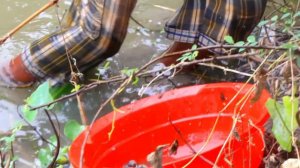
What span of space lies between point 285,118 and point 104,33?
1.00 meters

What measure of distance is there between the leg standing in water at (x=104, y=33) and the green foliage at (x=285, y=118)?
0.91m

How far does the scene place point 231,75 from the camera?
243 cm

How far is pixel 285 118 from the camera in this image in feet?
4.09

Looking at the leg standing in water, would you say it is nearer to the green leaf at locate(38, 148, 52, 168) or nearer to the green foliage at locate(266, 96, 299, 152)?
the green leaf at locate(38, 148, 52, 168)

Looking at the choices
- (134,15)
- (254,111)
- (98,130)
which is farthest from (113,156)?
(134,15)

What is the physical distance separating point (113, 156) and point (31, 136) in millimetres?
450

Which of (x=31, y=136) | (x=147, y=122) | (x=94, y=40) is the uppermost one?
(x=94, y=40)

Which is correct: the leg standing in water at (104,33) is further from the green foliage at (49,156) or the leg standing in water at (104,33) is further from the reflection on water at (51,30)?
the green foliage at (49,156)

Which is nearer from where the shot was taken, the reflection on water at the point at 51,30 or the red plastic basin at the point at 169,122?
the red plastic basin at the point at 169,122

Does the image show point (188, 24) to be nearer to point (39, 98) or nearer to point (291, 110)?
point (39, 98)

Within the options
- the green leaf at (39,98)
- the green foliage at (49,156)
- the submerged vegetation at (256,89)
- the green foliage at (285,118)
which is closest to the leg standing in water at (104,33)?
the submerged vegetation at (256,89)

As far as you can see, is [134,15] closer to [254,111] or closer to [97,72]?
[97,72]

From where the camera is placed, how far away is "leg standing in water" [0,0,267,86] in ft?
6.91

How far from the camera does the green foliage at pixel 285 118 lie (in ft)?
3.98
